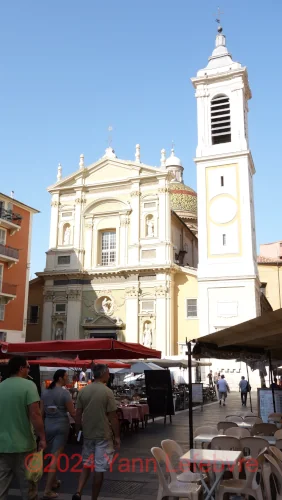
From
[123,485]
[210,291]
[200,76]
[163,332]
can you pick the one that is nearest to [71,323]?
[163,332]

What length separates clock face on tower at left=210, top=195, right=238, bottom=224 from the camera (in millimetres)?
31125

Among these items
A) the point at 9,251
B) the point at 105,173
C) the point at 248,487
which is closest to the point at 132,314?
the point at 9,251

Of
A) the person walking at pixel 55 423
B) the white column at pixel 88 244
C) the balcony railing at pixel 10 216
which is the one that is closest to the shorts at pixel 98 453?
the person walking at pixel 55 423

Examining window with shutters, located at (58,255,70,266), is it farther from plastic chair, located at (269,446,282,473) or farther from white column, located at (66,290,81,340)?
plastic chair, located at (269,446,282,473)

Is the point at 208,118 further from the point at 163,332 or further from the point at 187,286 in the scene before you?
the point at 163,332

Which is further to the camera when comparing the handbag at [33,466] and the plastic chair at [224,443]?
the plastic chair at [224,443]

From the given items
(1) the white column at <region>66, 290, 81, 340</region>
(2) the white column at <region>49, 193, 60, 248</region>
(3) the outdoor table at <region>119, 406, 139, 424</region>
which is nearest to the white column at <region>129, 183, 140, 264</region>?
(1) the white column at <region>66, 290, 81, 340</region>

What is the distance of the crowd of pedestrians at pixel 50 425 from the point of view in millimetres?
4785

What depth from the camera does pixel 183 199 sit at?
48531mm

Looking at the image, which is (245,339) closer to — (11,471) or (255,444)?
(255,444)

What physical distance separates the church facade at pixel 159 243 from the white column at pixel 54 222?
8cm

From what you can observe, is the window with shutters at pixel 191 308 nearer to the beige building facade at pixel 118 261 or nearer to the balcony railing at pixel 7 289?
the beige building facade at pixel 118 261

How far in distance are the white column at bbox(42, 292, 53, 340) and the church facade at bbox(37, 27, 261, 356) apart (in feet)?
0.24

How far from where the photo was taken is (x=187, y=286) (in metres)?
32.4
